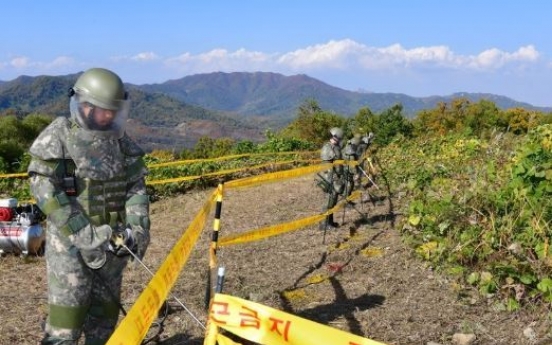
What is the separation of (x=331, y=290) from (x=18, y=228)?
14.6 ft

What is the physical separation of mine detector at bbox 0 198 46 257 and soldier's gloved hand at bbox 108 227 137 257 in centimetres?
477

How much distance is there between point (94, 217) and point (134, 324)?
4.33 feet

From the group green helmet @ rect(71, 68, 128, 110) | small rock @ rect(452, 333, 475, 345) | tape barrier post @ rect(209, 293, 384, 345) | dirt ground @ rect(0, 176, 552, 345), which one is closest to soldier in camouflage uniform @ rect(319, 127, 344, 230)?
dirt ground @ rect(0, 176, 552, 345)

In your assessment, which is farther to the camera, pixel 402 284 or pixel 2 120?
pixel 2 120

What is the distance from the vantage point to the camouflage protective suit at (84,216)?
331 centimetres

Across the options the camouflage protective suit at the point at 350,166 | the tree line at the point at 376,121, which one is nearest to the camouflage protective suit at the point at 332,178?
the camouflage protective suit at the point at 350,166

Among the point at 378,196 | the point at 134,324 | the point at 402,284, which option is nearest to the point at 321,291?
the point at 402,284

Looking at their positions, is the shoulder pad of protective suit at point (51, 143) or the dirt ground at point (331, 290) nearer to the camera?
the shoulder pad of protective suit at point (51, 143)

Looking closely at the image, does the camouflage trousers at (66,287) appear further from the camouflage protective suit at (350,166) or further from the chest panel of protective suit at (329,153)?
the camouflage protective suit at (350,166)

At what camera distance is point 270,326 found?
102 inches

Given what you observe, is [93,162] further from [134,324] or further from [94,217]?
[134,324]

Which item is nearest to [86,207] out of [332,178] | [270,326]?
[270,326]

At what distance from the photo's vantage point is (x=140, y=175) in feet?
12.5

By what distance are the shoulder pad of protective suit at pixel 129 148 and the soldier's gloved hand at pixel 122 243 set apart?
24.4 inches
